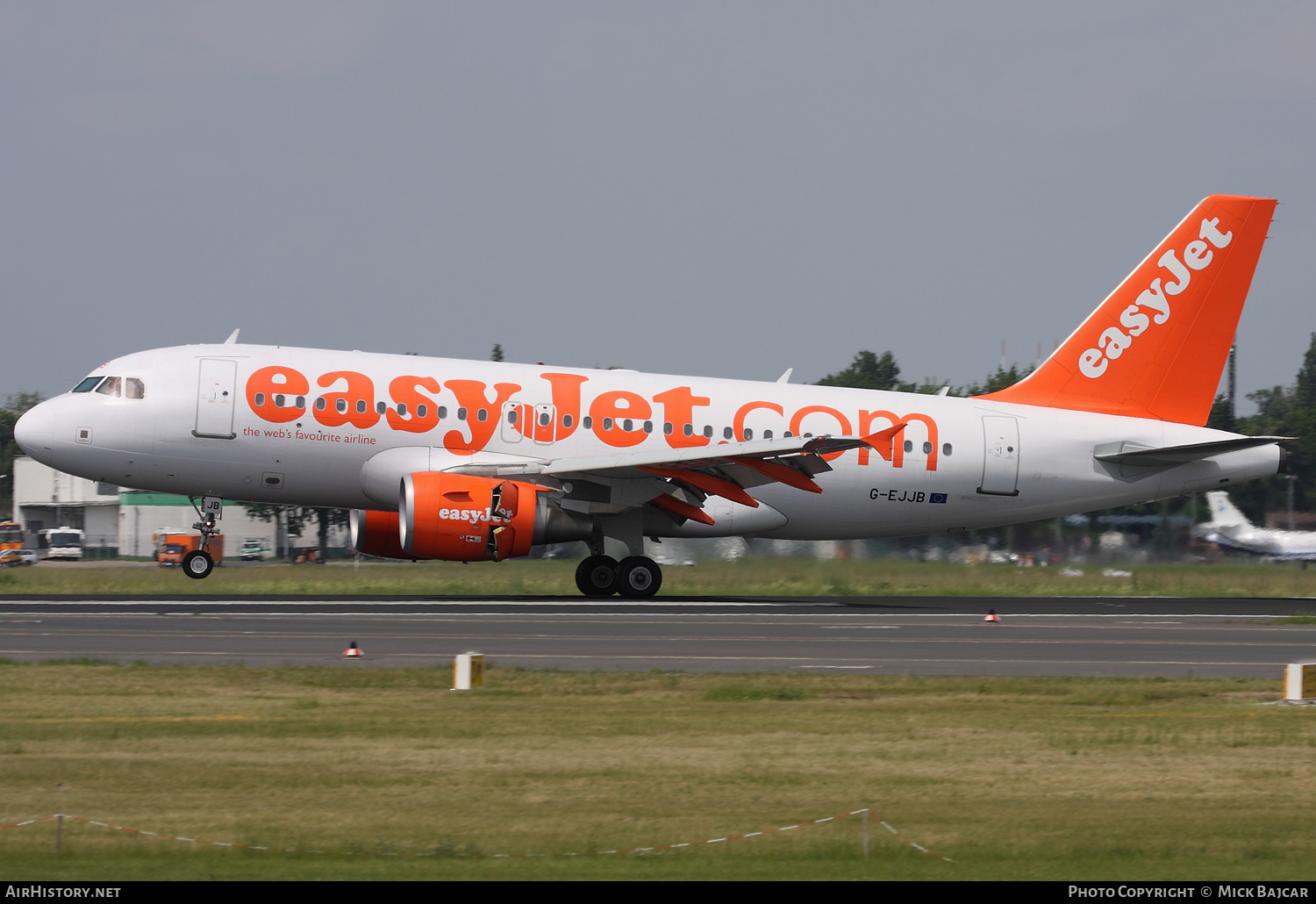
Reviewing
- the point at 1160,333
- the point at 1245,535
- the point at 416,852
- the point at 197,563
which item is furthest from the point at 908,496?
the point at 416,852

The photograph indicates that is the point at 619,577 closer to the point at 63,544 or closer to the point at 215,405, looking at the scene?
the point at 215,405

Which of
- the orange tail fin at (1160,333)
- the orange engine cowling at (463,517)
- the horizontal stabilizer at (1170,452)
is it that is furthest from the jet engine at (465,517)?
the horizontal stabilizer at (1170,452)

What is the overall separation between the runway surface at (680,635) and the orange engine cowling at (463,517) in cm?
103

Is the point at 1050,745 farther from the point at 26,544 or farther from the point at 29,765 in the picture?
the point at 26,544

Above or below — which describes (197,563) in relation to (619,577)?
above

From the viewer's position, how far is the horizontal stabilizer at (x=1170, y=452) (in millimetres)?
29203

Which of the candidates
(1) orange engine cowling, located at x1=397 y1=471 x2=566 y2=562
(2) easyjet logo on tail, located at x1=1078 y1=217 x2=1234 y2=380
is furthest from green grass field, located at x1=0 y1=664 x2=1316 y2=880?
(2) easyjet logo on tail, located at x1=1078 y1=217 x2=1234 y2=380

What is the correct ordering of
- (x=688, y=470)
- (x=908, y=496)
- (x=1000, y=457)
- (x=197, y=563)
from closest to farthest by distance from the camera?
1. (x=688, y=470)
2. (x=197, y=563)
3. (x=908, y=496)
4. (x=1000, y=457)

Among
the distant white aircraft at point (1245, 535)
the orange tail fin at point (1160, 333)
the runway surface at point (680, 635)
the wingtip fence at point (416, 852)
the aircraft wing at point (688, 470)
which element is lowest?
the wingtip fence at point (416, 852)

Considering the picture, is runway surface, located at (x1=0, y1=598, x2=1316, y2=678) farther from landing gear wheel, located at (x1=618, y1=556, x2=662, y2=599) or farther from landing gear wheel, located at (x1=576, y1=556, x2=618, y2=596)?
landing gear wheel, located at (x1=618, y1=556, x2=662, y2=599)

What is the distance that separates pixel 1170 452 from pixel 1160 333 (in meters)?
3.19

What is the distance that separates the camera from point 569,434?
2817 cm

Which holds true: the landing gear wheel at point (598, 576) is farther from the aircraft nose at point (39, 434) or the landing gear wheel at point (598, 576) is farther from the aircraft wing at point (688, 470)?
the aircraft nose at point (39, 434)

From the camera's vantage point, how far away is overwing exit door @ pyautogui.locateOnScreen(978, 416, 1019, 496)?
30.6m
